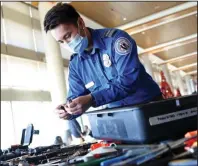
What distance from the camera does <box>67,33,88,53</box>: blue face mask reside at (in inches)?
52.8

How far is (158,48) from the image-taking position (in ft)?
44.8

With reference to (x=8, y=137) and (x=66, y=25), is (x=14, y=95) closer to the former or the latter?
(x=8, y=137)

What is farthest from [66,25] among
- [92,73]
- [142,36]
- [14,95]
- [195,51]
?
[195,51]

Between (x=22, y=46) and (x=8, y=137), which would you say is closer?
(x=8, y=137)

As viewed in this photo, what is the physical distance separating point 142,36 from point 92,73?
409 inches

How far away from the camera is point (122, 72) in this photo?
1157 millimetres

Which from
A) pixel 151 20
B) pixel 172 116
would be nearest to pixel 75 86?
pixel 172 116

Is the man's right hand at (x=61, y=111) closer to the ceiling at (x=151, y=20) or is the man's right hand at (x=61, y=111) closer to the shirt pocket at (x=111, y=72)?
the shirt pocket at (x=111, y=72)

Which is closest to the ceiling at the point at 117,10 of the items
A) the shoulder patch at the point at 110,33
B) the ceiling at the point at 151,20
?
the ceiling at the point at 151,20

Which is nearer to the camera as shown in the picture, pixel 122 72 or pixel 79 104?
pixel 79 104

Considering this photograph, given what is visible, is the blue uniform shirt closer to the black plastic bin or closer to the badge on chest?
the badge on chest

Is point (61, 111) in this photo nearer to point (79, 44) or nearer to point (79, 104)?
point (79, 104)

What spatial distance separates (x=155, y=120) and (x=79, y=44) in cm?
68

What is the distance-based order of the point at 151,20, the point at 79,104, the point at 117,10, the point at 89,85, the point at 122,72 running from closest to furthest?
the point at 79,104
the point at 122,72
the point at 89,85
the point at 117,10
the point at 151,20
